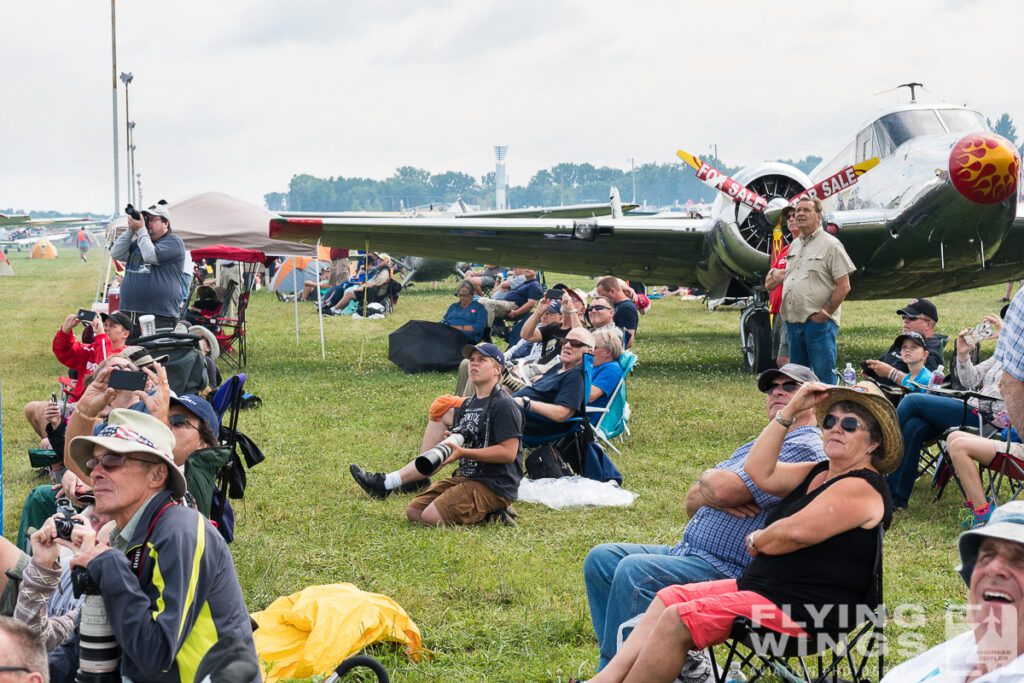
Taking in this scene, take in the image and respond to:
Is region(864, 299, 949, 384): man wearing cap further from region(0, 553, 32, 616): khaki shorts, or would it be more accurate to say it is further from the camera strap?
region(0, 553, 32, 616): khaki shorts

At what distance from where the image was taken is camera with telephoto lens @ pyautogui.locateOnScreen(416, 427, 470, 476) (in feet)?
20.8

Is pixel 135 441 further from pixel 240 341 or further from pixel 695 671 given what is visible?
pixel 240 341

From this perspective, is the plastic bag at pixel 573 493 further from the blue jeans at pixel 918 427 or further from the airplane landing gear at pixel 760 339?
the airplane landing gear at pixel 760 339

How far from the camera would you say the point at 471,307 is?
13.6 metres

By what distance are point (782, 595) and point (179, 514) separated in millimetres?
2085

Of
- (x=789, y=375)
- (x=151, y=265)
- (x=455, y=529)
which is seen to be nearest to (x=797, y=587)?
(x=789, y=375)

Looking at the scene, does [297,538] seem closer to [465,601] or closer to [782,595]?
[465,601]

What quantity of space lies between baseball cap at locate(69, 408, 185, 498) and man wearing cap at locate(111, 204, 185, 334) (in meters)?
7.34

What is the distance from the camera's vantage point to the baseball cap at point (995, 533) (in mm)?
2289

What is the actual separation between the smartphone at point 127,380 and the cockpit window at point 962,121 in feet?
35.0

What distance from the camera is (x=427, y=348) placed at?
13.2 m

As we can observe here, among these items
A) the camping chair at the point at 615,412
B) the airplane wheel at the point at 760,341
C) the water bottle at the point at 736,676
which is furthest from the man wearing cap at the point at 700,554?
the airplane wheel at the point at 760,341

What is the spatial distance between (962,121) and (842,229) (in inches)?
84.8

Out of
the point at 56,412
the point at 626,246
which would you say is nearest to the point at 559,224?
the point at 626,246
